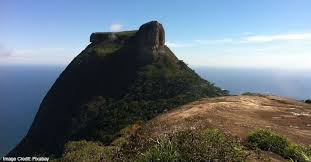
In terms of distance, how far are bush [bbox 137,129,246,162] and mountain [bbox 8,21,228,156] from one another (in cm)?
11214

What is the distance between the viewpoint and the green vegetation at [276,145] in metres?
14.4

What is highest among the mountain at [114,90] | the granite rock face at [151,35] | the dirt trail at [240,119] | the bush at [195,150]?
the granite rock face at [151,35]

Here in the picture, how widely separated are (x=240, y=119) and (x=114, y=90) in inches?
5975

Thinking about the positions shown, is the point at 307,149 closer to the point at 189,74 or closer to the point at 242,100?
the point at 242,100

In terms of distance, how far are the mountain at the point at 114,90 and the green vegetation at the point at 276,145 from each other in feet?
358

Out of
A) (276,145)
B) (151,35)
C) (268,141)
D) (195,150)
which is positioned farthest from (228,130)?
(151,35)

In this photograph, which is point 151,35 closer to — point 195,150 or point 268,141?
point 268,141

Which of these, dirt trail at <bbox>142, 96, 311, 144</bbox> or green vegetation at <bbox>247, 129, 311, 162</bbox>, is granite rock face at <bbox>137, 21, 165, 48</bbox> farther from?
green vegetation at <bbox>247, 129, 311, 162</bbox>

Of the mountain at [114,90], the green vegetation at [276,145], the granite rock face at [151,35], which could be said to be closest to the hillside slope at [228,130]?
the green vegetation at [276,145]

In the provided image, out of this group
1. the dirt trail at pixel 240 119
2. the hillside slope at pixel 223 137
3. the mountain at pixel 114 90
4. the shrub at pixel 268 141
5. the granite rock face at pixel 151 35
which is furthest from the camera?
the granite rock face at pixel 151 35

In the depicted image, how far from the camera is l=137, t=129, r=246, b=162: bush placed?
11383 mm

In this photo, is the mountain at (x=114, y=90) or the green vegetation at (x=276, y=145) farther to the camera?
the mountain at (x=114, y=90)

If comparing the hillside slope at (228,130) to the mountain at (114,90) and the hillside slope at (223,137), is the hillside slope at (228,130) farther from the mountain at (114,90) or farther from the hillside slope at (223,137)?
the mountain at (114,90)

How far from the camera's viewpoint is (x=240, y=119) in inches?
858
